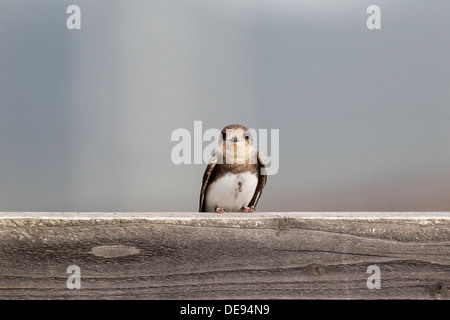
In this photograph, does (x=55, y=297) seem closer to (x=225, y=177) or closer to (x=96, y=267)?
(x=96, y=267)

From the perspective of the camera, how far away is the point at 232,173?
3592mm

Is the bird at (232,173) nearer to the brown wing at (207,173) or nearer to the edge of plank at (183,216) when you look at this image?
the brown wing at (207,173)

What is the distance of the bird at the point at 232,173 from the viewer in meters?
3.59

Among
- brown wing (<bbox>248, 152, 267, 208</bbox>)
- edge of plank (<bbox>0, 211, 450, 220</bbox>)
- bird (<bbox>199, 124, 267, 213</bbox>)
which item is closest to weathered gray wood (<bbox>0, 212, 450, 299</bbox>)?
edge of plank (<bbox>0, 211, 450, 220</bbox>)

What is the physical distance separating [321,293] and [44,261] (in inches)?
24.6

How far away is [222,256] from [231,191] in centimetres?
224

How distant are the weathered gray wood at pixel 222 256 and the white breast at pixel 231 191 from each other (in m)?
2.20

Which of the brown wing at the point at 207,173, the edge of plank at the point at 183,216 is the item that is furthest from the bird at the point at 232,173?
the edge of plank at the point at 183,216

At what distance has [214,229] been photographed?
1.37 m

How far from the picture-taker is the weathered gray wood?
1339 millimetres

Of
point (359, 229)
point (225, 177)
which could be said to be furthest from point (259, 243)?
point (225, 177)

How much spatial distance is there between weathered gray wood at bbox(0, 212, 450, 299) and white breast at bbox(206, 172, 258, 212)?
7.22 ft

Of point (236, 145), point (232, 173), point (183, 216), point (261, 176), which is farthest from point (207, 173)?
point (183, 216)

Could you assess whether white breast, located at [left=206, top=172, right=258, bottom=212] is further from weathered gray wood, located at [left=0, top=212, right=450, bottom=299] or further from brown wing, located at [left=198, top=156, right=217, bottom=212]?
weathered gray wood, located at [left=0, top=212, right=450, bottom=299]
